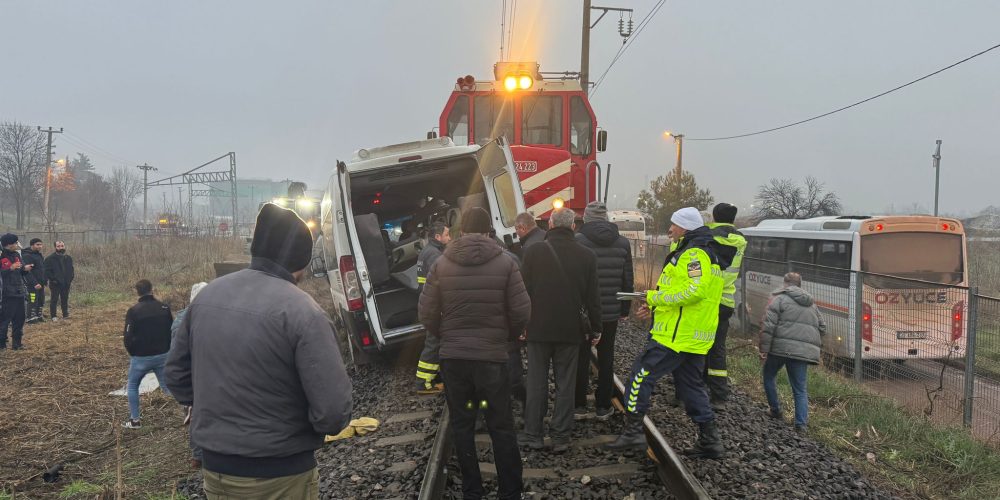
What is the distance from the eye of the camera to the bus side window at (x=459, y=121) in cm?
912

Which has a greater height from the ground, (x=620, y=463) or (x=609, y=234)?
(x=609, y=234)

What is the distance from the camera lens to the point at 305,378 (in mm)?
2096

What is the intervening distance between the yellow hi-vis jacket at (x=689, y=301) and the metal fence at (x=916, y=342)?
3338 millimetres

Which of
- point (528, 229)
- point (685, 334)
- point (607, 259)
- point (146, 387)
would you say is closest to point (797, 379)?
point (685, 334)

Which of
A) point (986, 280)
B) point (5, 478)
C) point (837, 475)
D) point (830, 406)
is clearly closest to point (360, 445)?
point (5, 478)

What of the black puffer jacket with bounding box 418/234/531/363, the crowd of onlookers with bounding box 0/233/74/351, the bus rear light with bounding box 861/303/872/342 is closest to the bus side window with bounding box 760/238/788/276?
the bus rear light with bounding box 861/303/872/342

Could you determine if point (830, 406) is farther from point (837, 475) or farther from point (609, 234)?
point (609, 234)

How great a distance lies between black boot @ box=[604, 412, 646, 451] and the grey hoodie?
1.87 m

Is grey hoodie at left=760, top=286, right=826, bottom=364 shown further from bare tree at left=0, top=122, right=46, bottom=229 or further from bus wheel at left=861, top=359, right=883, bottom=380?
bare tree at left=0, top=122, right=46, bottom=229

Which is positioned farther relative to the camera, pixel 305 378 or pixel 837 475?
pixel 837 475

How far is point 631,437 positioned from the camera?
4258 mm

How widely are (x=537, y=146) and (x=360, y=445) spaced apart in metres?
5.42

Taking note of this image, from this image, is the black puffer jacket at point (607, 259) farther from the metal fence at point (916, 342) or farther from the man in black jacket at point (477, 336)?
the metal fence at point (916, 342)

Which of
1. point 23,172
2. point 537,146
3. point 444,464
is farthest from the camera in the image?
point 23,172
